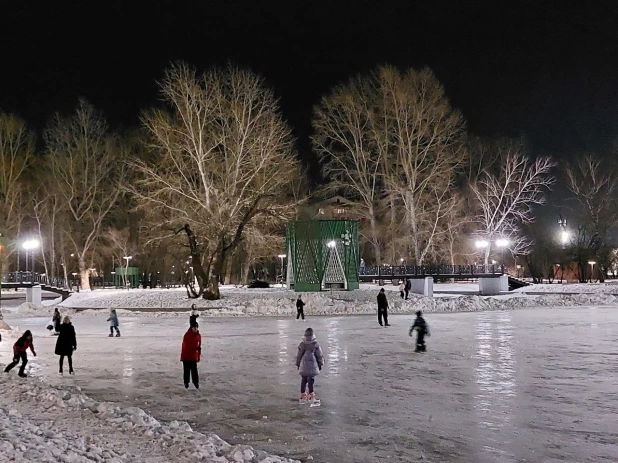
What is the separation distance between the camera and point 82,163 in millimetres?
59406

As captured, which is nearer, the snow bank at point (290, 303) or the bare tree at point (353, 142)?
the snow bank at point (290, 303)

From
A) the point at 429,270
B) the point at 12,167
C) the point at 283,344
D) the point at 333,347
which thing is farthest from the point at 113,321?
the point at 12,167

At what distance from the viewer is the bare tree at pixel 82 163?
58812 mm

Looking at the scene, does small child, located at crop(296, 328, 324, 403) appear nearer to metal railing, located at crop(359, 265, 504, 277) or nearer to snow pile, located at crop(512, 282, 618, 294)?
metal railing, located at crop(359, 265, 504, 277)

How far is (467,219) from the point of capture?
2175 inches

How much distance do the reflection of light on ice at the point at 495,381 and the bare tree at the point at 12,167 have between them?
49688 mm

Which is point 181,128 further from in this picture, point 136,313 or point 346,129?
point 346,129

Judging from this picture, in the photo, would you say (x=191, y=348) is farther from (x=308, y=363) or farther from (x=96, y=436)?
(x=96, y=436)

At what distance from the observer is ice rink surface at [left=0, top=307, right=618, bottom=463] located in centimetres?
927

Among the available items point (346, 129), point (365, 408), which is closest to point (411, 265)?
point (346, 129)

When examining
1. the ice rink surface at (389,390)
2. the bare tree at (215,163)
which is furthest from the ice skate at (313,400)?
the bare tree at (215,163)

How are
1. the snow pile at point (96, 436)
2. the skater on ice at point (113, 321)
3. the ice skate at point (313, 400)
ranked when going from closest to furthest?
1. the snow pile at point (96, 436)
2. the ice skate at point (313, 400)
3. the skater on ice at point (113, 321)

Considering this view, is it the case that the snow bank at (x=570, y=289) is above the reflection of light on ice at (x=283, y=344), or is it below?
above

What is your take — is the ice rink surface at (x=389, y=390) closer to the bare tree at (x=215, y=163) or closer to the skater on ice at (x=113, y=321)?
the skater on ice at (x=113, y=321)
